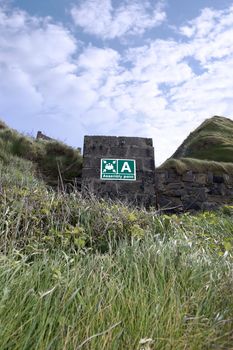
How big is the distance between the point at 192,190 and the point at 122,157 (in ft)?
6.69

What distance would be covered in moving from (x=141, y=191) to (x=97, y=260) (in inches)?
233

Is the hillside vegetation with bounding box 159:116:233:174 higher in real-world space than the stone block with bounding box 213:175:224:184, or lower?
higher

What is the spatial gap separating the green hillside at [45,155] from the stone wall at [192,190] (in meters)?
2.08

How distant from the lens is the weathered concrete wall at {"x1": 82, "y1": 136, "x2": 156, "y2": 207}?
8523 mm

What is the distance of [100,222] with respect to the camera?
3.92m

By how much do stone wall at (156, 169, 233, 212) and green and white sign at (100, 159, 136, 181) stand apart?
947 millimetres

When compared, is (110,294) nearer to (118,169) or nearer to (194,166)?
(118,169)

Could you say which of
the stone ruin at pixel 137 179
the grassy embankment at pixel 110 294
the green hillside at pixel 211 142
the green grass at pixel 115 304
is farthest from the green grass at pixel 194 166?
the green grass at pixel 115 304

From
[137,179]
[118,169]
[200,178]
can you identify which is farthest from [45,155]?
[200,178]

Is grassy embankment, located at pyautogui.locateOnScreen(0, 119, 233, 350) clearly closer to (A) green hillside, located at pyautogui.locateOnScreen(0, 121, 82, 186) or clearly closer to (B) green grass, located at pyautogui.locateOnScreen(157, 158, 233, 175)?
(A) green hillside, located at pyautogui.locateOnScreen(0, 121, 82, 186)

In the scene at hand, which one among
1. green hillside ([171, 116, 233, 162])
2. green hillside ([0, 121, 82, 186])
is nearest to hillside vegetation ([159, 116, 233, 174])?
green hillside ([171, 116, 233, 162])

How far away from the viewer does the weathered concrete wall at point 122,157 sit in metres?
8.52

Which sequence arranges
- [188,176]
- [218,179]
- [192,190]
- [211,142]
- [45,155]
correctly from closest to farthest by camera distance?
[192,190] → [188,176] → [218,179] → [45,155] → [211,142]

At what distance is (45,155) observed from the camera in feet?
34.4
